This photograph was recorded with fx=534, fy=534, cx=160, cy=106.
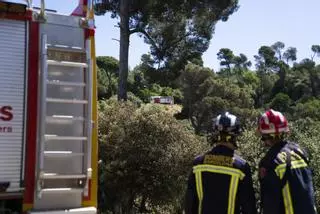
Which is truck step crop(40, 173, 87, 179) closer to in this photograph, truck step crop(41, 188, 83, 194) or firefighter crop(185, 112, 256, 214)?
truck step crop(41, 188, 83, 194)

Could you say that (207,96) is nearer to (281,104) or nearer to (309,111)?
(309,111)

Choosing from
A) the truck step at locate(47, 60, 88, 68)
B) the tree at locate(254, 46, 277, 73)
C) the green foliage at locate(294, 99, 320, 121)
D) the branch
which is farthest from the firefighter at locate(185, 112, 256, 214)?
the tree at locate(254, 46, 277, 73)

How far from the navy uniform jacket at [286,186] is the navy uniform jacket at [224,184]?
5.9 inches

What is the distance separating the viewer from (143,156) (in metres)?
11.5

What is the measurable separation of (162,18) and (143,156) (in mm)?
9245

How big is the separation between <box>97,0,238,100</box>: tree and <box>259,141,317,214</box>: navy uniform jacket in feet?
45.1

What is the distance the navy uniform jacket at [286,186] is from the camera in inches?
159

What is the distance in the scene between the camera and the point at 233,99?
3350 centimetres

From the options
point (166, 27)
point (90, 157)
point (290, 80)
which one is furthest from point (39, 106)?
point (290, 80)

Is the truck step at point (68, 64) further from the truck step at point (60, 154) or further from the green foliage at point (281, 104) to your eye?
the green foliage at point (281, 104)

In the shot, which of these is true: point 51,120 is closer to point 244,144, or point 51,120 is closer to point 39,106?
point 39,106

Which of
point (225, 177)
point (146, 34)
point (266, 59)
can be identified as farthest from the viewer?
point (266, 59)

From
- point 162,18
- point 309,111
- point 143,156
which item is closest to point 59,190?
point 143,156

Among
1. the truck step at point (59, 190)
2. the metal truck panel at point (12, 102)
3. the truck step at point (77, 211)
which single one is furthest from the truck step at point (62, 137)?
the truck step at point (77, 211)
